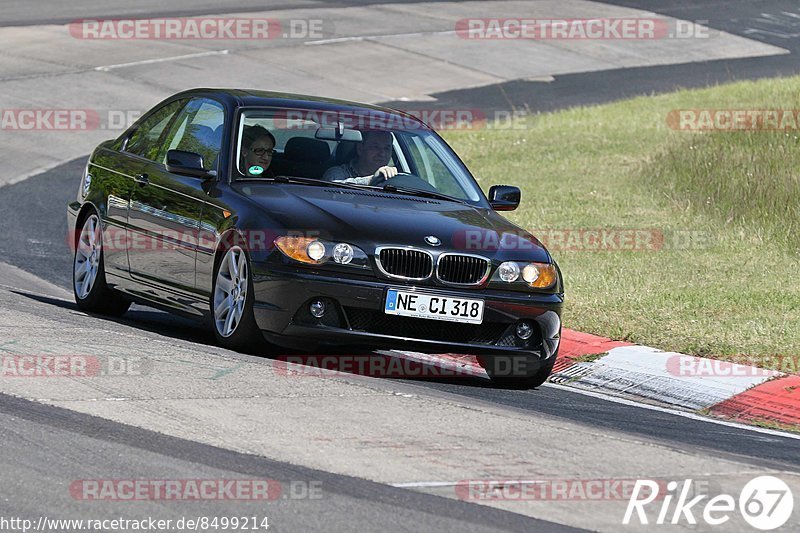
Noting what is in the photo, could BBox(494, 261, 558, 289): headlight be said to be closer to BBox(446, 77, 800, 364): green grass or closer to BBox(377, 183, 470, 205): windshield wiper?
BBox(377, 183, 470, 205): windshield wiper

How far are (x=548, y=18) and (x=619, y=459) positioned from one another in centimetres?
3012

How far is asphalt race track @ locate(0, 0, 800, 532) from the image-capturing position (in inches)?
219

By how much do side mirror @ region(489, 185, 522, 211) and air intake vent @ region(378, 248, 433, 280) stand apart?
1607 millimetres

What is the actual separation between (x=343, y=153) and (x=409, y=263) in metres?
1.38

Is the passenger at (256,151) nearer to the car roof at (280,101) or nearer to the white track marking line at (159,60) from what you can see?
the car roof at (280,101)

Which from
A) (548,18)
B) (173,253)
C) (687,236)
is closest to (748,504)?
(173,253)

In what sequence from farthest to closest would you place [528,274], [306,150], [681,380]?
[306,150] < [681,380] < [528,274]

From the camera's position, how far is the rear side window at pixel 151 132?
10180mm

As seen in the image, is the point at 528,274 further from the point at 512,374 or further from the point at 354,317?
the point at 354,317

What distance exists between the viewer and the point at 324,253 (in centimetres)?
830

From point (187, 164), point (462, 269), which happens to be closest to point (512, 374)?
point (462, 269)

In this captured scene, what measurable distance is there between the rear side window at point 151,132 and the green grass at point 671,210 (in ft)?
10.1

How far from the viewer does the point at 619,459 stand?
655cm

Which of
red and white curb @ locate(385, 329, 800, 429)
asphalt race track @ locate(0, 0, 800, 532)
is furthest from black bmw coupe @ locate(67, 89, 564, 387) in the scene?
red and white curb @ locate(385, 329, 800, 429)
